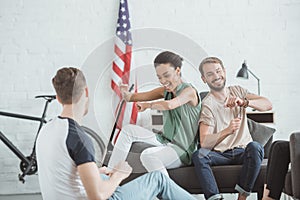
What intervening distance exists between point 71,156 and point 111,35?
2634mm

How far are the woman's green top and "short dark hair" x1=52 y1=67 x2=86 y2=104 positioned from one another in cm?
80

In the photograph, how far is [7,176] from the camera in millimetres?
4289

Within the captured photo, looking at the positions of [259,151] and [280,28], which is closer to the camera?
[259,151]

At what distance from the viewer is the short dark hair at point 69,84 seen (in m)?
1.95

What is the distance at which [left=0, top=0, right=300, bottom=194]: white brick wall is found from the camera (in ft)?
14.1

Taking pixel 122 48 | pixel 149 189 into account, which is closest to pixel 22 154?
pixel 122 48

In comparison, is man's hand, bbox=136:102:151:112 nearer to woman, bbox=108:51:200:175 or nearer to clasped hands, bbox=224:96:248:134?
woman, bbox=108:51:200:175

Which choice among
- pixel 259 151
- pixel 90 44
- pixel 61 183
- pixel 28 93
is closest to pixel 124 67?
pixel 90 44

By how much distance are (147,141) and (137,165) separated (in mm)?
147

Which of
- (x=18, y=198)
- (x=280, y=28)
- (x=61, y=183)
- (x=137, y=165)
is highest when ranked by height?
(x=280, y=28)

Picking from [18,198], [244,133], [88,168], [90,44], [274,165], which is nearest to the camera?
[88,168]

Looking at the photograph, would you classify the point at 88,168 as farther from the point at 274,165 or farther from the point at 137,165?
the point at 274,165

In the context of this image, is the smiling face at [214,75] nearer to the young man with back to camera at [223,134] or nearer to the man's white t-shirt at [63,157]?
the young man with back to camera at [223,134]

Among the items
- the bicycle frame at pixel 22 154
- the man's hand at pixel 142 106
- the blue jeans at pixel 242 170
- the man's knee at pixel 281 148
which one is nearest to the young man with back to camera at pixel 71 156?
the man's hand at pixel 142 106
